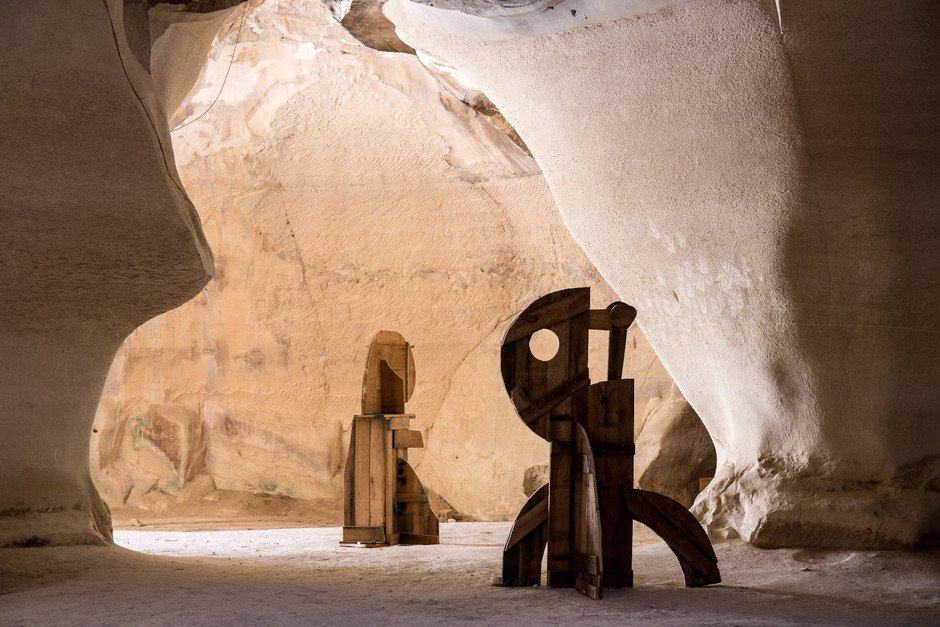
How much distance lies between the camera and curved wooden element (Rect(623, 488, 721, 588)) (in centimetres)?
357

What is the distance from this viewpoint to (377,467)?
231 inches

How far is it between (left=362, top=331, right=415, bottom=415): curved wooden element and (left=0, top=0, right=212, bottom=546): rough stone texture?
5.20 feet

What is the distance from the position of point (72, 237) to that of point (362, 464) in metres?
2.45

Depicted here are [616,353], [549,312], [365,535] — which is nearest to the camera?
[549,312]

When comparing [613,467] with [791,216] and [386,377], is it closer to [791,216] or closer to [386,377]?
[791,216]

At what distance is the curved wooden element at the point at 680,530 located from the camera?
3.57 meters

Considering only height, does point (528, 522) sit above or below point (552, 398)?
below

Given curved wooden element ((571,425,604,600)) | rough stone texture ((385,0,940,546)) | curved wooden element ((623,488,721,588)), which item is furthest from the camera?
rough stone texture ((385,0,940,546))

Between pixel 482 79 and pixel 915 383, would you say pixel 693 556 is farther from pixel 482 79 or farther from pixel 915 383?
pixel 482 79

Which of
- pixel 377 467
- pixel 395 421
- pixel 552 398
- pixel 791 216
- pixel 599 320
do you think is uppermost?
pixel 791 216

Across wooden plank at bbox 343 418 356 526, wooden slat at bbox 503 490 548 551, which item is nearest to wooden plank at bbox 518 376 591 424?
wooden slat at bbox 503 490 548 551

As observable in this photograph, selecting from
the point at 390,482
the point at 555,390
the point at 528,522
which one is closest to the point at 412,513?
the point at 390,482

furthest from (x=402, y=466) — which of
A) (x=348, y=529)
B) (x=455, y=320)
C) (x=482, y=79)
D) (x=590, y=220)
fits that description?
(x=455, y=320)

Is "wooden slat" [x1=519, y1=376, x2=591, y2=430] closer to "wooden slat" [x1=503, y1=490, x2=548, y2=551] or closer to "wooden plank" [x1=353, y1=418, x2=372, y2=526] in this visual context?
"wooden slat" [x1=503, y1=490, x2=548, y2=551]
